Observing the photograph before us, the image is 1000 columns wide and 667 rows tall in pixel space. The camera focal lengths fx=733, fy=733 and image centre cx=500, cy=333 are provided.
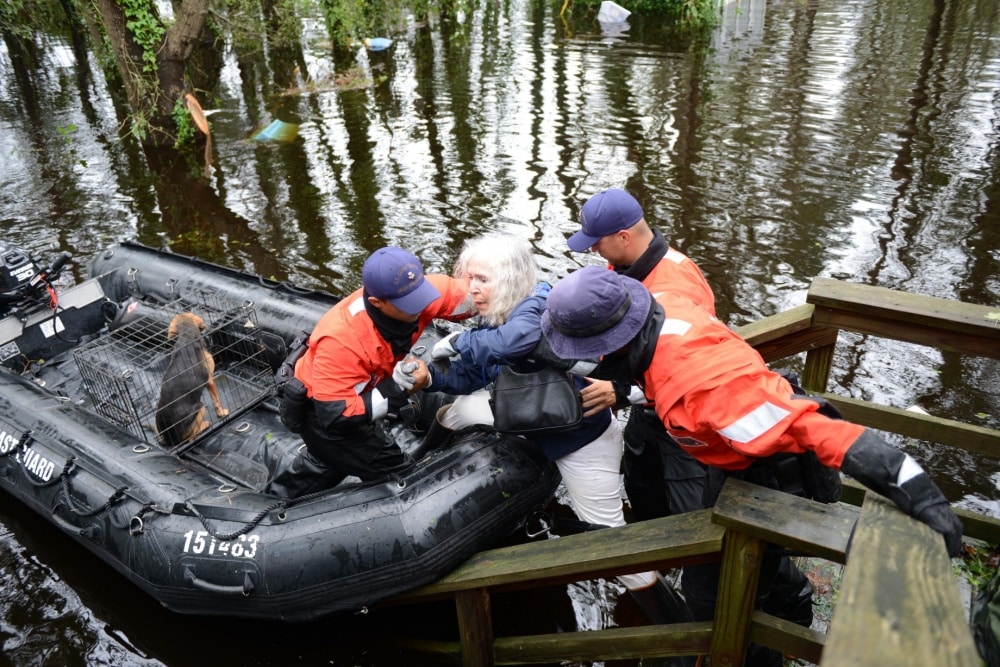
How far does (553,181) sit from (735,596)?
24.7 feet

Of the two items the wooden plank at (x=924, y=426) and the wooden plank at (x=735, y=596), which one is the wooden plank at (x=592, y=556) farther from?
the wooden plank at (x=924, y=426)

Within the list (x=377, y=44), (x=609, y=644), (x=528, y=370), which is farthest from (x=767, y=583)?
(x=377, y=44)

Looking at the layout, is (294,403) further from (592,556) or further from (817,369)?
(817,369)

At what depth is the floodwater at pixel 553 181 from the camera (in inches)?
172

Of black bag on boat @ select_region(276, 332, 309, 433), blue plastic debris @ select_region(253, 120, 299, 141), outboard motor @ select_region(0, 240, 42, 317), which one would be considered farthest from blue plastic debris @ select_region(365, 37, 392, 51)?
black bag on boat @ select_region(276, 332, 309, 433)

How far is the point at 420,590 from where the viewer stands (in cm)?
334

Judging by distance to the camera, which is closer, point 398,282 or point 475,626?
point 398,282

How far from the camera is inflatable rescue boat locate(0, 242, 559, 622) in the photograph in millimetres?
3336

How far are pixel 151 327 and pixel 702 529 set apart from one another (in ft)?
14.3

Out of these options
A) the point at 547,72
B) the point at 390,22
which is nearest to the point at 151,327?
the point at 547,72

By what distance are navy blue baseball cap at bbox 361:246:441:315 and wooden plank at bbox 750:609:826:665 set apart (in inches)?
73.1

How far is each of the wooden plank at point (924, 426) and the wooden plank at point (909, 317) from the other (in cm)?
35

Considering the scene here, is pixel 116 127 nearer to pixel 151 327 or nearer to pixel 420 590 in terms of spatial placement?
pixel 151 327

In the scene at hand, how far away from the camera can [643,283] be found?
3412 millimetres
